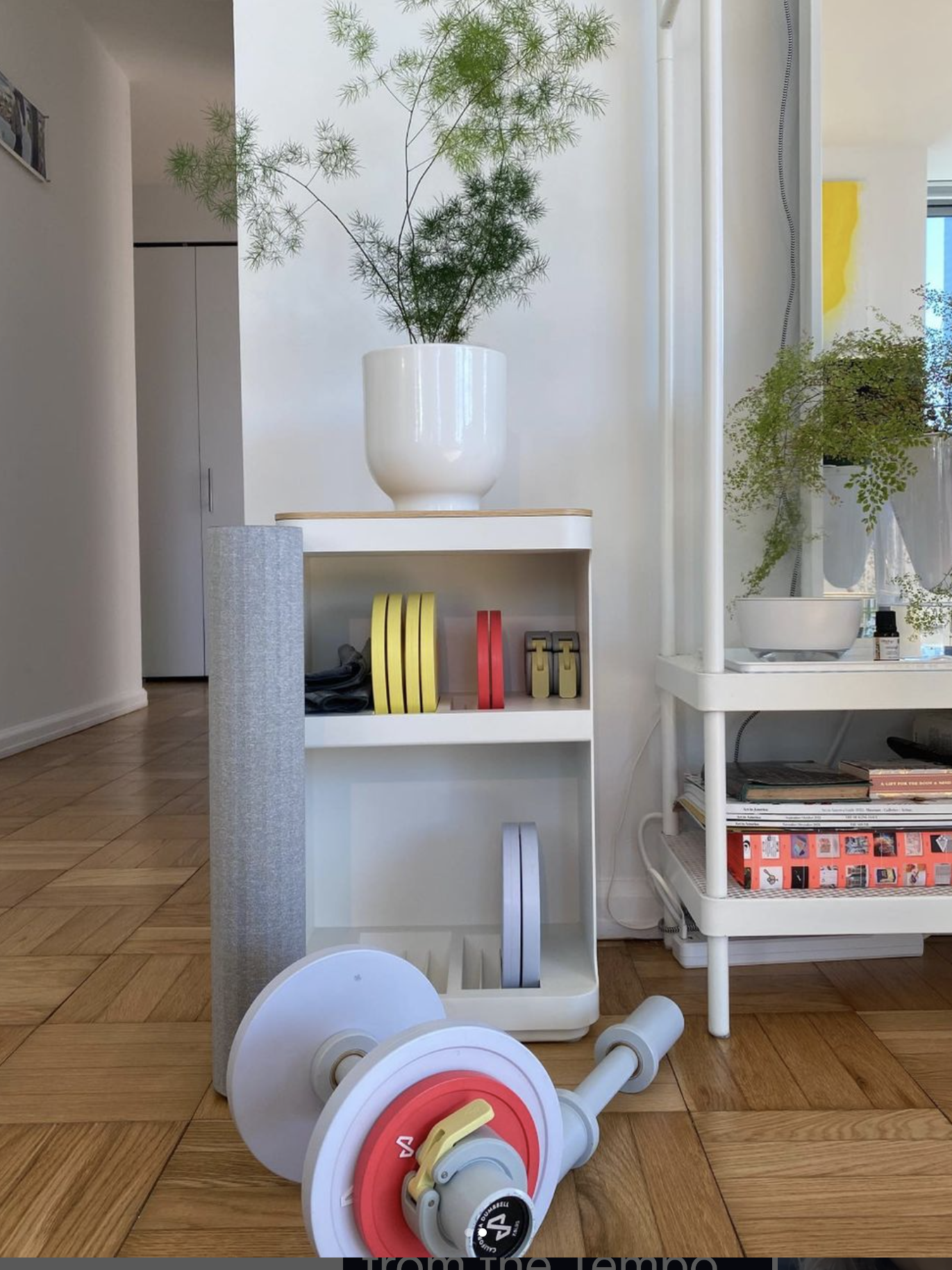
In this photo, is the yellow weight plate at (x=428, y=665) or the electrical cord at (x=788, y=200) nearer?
the yellow weight plate at (x=428, y=665)

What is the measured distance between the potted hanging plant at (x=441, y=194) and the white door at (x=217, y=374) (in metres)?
4.55

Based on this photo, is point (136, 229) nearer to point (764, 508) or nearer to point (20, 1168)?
point (764, 508)

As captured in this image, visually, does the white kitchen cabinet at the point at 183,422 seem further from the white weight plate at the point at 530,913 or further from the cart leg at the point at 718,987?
the cart leg at the point at 718,987

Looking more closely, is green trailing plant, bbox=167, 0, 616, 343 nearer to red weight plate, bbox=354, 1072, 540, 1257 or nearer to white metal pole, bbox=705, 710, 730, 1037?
white metal pole, bbox=705, 710, 730, 1037

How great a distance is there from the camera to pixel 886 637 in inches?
58.5

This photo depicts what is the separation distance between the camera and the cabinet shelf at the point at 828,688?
4.57 ft

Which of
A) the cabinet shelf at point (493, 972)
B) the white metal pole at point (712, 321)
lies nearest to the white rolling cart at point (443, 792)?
the cabinet shelf at point (493, 972)

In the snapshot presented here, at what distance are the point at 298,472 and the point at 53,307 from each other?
3.04 meters

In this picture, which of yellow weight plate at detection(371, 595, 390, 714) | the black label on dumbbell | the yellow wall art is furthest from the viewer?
the yellow wall art

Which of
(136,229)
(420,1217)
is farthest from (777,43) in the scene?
(136,229)

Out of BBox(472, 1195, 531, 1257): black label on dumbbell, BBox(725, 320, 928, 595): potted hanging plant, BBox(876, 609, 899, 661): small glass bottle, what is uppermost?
BBox(725, 320, 928, 595): potted hanging plant

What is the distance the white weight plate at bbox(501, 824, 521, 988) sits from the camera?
144 centimetres

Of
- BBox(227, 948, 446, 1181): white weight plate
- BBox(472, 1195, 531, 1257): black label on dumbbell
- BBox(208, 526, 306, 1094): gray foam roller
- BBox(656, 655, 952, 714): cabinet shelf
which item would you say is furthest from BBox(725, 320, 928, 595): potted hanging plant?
BBox(472, 1195, 531, 1257): black label on dumbbell

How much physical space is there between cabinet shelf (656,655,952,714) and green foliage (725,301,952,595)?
0.22 meters
